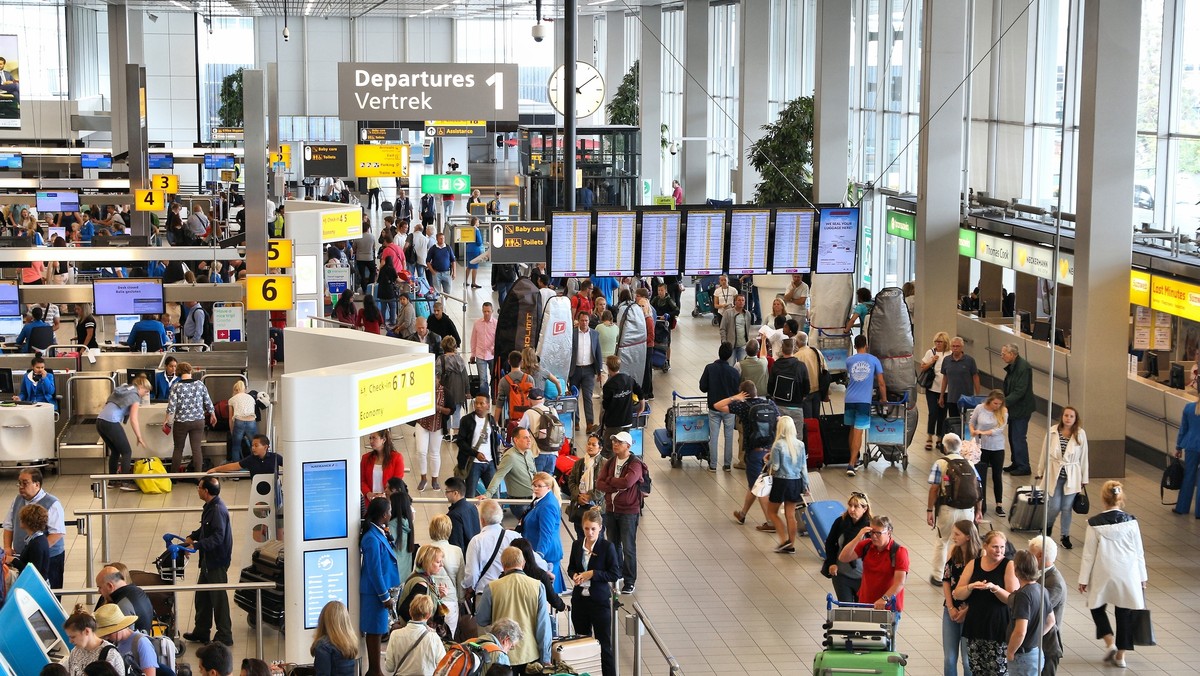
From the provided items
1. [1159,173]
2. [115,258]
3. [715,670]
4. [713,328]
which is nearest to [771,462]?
[715,670]

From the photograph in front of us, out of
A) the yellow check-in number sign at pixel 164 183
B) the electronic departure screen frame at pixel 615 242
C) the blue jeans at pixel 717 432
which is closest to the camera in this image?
the blue jeans at pixel 717 432

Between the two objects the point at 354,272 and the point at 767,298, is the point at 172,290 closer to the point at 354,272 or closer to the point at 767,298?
the point at 354,272

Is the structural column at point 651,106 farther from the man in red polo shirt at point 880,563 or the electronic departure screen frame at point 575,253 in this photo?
the man in red polo shirt at point 880,563

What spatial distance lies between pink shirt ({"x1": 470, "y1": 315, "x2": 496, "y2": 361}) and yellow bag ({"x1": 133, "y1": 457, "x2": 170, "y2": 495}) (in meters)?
4.05

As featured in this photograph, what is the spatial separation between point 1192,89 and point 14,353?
15418 millimetres

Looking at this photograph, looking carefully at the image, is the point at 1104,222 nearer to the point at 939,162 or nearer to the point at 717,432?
the point at 717,432

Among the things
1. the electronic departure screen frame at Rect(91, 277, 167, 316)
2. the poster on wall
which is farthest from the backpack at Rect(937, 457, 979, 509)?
the poster on wall

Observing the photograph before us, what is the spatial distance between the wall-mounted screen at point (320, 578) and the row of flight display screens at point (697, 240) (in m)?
7.42

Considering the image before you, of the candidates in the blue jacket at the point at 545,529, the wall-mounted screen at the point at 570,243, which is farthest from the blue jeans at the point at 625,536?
the wall-mounted screen at the point at 570,243

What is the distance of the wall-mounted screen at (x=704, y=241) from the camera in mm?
16703

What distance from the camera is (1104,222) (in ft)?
Result: 50.8

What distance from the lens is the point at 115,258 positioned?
18.4m

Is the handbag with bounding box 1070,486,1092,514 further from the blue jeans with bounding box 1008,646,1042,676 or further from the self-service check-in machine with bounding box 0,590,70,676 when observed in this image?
the self-service check-in machine with bounding box 0,590,70,676

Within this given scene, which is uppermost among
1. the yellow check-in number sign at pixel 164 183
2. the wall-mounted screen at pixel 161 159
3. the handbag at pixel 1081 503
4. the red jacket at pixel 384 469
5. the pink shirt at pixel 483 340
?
the wall-mounted screen at pixel 161 159
